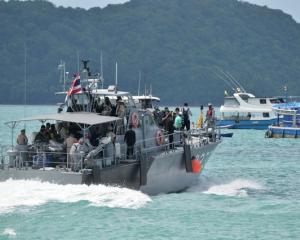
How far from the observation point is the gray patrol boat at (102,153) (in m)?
24.3

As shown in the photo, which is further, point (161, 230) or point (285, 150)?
point (285, 150)

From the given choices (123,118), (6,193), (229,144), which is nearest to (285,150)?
(229,144)

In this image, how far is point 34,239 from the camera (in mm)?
20797

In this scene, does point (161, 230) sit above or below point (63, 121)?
below

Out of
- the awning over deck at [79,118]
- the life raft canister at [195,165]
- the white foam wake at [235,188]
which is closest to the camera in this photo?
the awning over deck at [79,118]

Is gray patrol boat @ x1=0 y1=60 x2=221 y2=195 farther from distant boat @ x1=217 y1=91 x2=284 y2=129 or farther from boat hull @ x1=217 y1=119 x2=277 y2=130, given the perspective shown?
boat hull @ x1=217 y1=119 x2=277 y2=130

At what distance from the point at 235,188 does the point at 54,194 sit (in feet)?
29.0

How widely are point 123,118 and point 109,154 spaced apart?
1.66 metres

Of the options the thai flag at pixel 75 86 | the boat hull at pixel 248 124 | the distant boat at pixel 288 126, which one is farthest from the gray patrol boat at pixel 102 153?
the boat hull at pixel 248 124

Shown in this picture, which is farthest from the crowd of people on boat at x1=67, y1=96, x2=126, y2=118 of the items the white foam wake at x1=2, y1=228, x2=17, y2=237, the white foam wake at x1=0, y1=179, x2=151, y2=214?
the white foam wake at x1=2, y1=228, x2=17, y2=237

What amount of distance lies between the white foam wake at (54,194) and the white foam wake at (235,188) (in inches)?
210

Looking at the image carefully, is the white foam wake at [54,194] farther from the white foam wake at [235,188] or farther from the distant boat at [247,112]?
the distant boat at [247,112]

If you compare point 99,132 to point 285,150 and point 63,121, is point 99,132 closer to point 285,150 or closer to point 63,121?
point 63,121

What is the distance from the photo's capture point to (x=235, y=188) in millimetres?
30844
